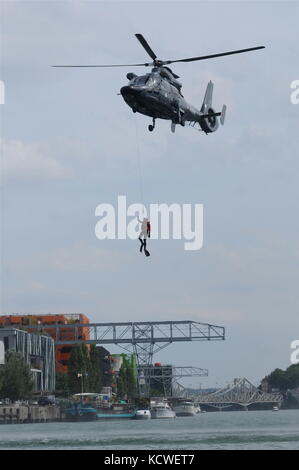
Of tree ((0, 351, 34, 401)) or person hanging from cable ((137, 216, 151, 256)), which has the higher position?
person hanging from cable ((137, 216, 151, 256))

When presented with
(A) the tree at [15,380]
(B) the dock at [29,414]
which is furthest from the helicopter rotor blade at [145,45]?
(A) the tree at [15,380]

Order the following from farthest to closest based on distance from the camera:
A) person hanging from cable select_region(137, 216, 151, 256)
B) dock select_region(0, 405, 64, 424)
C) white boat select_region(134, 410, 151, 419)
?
white boat select_region(134, 410, 151, 419)
dock select_region(0, 405, 64, 424)
person hanging from cable select_region(137, 216, 151, 256)

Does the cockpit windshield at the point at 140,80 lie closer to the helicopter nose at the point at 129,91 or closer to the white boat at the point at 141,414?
the helicopter nose at the point at 129,91

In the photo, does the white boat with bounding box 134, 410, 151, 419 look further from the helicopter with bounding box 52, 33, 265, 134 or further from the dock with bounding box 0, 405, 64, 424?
→ the helicopter with bounding box 52, 33, 265, 134

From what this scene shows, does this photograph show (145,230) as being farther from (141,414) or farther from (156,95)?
(141,414)

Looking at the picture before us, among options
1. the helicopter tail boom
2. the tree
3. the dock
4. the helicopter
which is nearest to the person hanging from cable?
the helicopter

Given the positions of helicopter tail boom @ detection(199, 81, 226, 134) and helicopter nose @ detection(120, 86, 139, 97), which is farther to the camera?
helicopter tail boom @ detection(199, 81, 226, 134)

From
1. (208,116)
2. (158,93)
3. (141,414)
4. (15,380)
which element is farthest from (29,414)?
(158,93)
